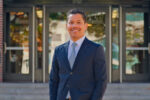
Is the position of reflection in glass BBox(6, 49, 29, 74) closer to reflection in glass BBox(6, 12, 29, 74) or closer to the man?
reflection in glass BBox(6, 12, 29, 74)

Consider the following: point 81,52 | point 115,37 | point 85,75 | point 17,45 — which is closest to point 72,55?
point 81,52

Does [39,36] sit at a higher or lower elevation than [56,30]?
lower

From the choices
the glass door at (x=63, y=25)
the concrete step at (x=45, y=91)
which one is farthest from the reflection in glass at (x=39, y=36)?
the concrete step at (x=45, y=91)

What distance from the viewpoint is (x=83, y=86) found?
278cm

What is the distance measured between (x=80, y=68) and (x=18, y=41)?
20.8 ft

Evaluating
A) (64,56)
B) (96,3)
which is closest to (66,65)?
(64,56)

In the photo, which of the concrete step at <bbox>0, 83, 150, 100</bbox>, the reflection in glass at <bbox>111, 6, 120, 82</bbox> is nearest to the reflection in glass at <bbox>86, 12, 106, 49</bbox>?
the reflection in glass at <bbox>111, 6, 120, 82</bbox>

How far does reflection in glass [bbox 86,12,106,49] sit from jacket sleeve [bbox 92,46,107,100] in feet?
19.6

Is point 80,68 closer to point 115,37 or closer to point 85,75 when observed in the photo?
point 85,75

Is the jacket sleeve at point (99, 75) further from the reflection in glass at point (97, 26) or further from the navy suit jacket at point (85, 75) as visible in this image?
the reflection in glass at point (97, 26)

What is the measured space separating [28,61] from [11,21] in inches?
48.2

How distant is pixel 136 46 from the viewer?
8891mm

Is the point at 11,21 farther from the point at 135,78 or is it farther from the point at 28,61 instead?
the point at 135,78

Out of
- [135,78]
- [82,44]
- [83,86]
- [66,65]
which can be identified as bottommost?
[135,78]
